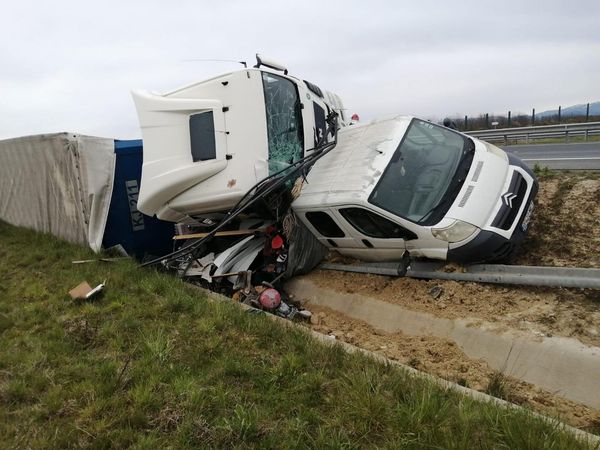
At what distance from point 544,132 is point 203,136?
56.4 feet

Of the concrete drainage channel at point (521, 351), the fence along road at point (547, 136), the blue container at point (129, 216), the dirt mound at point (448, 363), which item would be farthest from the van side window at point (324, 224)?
the fence along road at point (547, 136)

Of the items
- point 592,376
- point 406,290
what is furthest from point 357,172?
point 592,376

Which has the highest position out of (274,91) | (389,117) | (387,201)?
(274,91)

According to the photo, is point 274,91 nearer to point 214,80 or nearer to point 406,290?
point 214,80

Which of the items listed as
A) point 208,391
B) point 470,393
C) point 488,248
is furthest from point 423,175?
point 208,391

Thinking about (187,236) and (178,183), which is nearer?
(178,183)

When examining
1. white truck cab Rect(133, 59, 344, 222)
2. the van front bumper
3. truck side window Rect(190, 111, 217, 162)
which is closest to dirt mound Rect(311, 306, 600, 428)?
the van front bumper

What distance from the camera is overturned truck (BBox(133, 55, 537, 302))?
216 inches

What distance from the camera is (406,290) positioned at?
5637 millimetres

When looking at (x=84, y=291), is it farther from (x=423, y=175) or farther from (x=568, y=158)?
(x=568, y=158)

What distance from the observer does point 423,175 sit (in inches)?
230

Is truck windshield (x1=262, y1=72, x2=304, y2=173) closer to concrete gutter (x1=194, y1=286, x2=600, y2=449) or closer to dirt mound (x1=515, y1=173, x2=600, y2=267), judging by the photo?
concrete gutter (x1=194, y1=286, x2=600, y2=449)

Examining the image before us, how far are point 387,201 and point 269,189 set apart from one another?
1626 mm

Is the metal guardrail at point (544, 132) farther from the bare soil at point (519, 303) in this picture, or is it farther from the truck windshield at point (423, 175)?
the truck windshield at point (423, 175)
